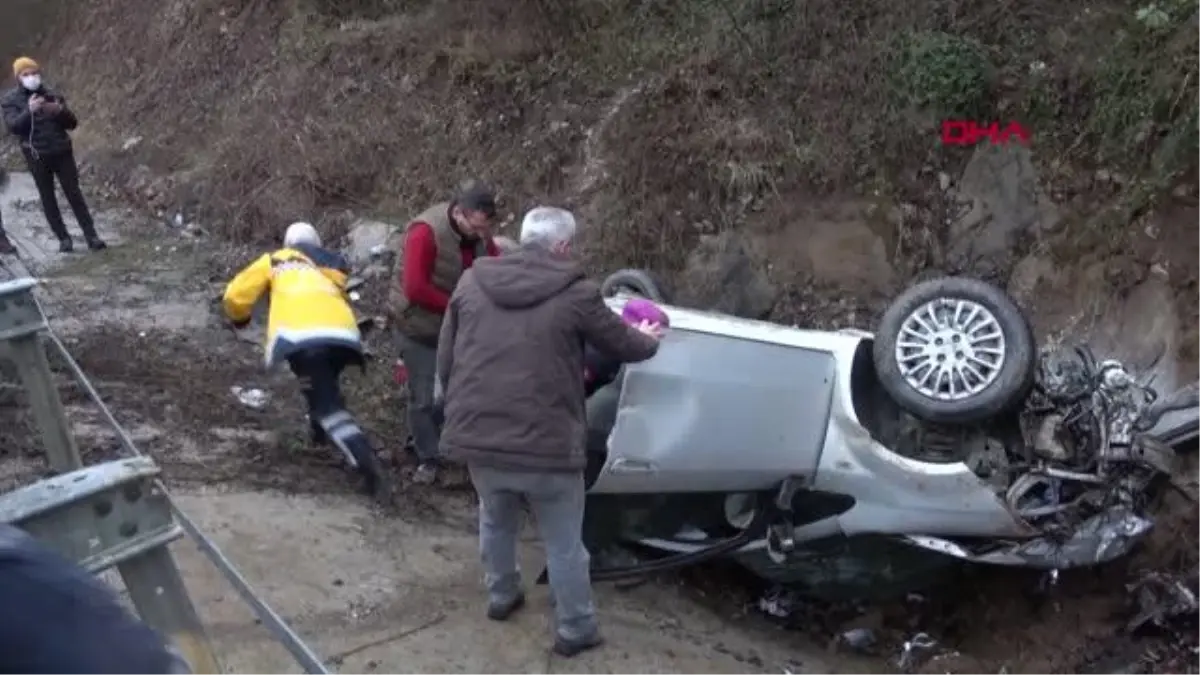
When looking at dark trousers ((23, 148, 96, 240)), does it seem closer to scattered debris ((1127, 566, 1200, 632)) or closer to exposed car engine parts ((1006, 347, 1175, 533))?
exposed car engine parts ((1006, 347, 1175, 533))

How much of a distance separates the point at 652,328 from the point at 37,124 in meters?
7.40

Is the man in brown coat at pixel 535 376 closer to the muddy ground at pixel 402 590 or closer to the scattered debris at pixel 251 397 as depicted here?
the muddy ground at pixel 402 590

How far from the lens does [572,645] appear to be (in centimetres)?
538

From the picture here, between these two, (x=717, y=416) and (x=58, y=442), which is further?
(x=717, y=416)

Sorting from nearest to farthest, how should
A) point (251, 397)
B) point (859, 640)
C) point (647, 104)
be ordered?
point (859, 640) → point (251, 397) → point (647, 104)

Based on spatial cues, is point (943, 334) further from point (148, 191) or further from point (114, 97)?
point (114, 97)

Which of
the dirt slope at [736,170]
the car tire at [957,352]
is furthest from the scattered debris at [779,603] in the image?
the car tire at [957,352]

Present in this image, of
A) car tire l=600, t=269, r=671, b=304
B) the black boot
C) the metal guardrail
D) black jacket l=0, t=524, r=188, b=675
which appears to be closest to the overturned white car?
car tire l=600, t=269, r=671, b=304

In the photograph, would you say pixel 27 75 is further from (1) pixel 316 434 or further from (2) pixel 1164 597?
(2) pixel 1164 597

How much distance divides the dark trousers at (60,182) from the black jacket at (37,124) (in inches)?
2.6

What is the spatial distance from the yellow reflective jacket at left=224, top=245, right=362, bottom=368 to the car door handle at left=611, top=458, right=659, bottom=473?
5.13 feet

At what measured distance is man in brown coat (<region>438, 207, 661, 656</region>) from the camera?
16.5 feet

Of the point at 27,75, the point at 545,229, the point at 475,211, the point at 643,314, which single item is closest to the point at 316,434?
the point at 475,211

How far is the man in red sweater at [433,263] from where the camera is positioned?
6246 millimetres
